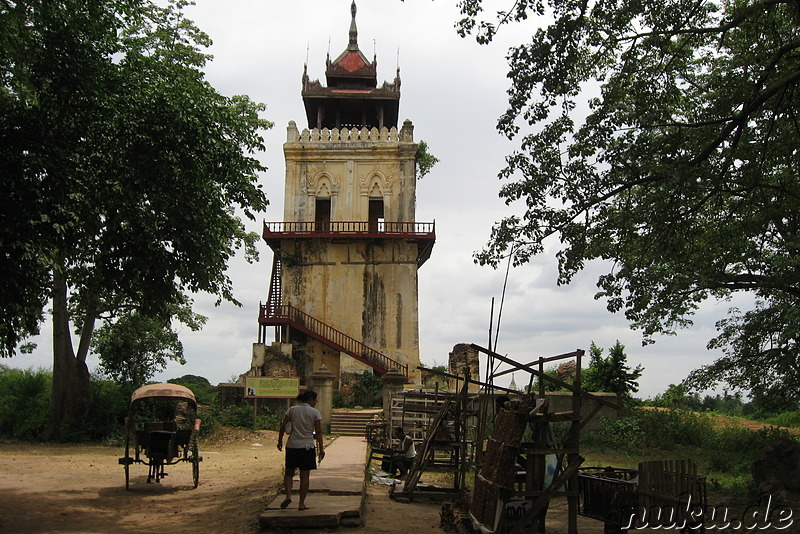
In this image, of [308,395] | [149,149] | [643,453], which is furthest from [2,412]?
[643,453]

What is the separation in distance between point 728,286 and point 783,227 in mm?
1541

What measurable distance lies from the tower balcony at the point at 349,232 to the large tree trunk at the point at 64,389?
11.3m

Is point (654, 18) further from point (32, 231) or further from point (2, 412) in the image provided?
point (2, 412)

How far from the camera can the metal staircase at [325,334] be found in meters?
30.0

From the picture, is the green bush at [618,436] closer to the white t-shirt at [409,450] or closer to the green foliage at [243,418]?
the white t-shirt at [409,450]

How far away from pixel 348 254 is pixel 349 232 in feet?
3.55

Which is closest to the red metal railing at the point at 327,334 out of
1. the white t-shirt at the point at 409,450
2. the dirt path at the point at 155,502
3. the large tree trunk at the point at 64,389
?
the large tree trunk at the point at 64,389

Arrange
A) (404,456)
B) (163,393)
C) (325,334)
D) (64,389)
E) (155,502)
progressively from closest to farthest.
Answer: (155,502), (163,393), (404,456), (64,389), (325,334)

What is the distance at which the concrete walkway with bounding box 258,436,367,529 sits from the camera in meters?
8.53

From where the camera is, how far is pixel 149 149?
36.5 feet

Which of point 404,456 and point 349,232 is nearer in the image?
point 404,456

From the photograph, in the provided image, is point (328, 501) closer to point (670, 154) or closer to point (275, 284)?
point (670, 154)

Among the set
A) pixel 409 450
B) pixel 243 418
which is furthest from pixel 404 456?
pixel 243 418

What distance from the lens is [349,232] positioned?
3128 cm
